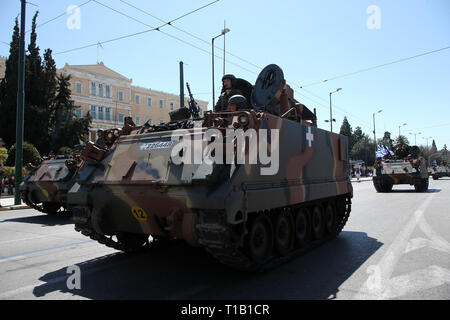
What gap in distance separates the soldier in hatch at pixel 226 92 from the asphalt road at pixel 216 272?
9.41ft

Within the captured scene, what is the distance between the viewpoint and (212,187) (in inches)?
180

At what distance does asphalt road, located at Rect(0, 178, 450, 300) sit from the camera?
450cm

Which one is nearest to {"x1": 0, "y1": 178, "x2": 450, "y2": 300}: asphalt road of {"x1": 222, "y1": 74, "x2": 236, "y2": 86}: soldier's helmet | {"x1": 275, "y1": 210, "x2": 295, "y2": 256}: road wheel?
{"x1": 275, "y1": 210, "x2": 295, "y2": 256}: road wheel

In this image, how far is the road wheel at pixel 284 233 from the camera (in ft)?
18.9

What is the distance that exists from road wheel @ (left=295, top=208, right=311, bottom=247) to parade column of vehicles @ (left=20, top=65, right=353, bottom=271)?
0.02 metres

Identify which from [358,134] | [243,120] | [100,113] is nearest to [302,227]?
[243,120]

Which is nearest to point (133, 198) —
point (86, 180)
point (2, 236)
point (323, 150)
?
point (86, 180)

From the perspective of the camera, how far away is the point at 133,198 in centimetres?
516

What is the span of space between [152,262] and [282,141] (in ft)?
8.92

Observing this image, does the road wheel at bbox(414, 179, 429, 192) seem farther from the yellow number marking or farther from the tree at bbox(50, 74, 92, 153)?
the tree at bbox(50, 74, 92, 153)

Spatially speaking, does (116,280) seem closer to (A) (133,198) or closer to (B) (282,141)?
(A) (133,198)

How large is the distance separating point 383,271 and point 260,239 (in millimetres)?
1781

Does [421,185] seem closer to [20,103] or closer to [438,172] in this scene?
[20,103]
